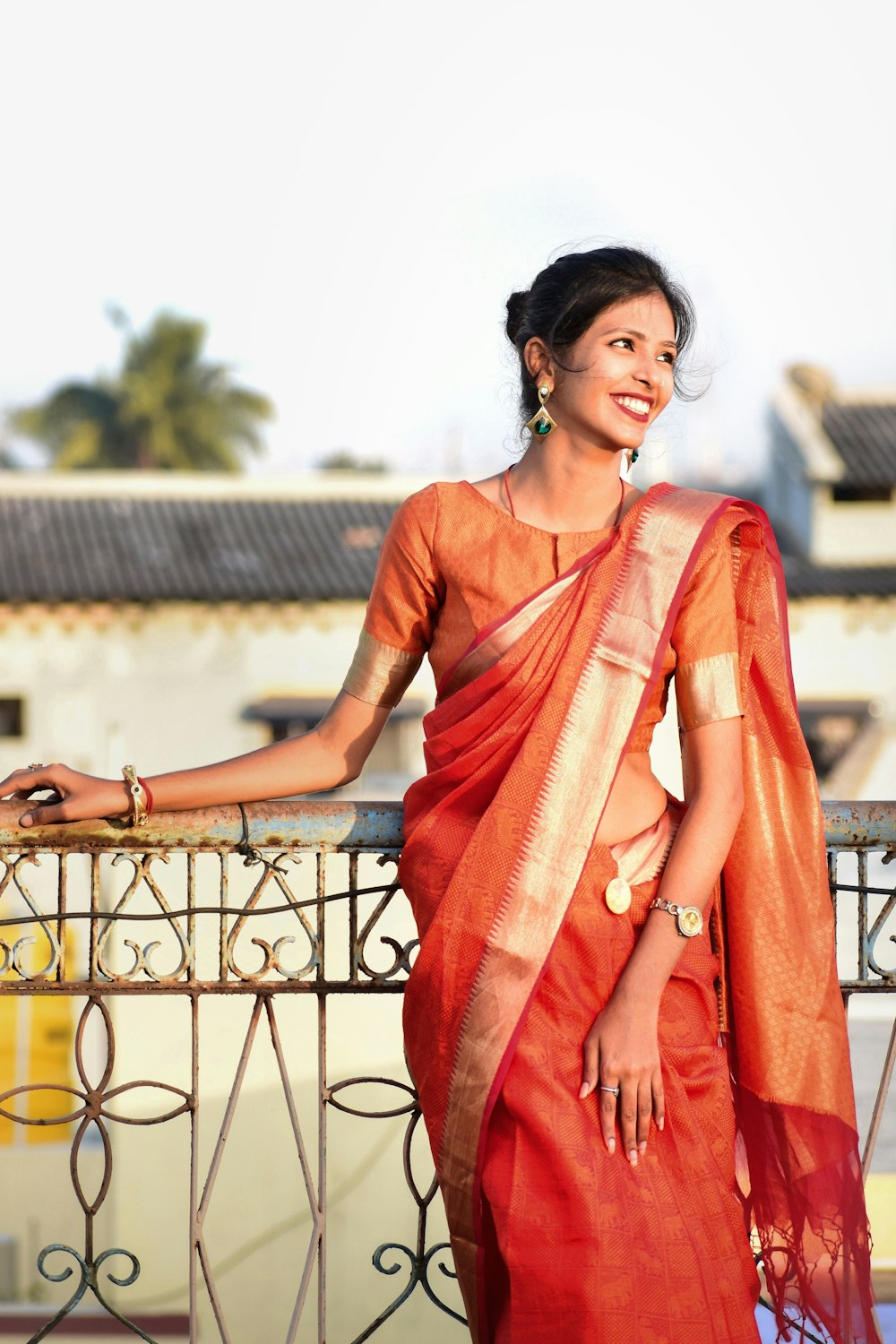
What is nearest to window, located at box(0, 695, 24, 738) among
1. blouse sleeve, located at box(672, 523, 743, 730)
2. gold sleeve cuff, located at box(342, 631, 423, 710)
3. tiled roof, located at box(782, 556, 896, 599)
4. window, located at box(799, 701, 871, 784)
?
tiled roof, located at box(782, 556, 896, 599)

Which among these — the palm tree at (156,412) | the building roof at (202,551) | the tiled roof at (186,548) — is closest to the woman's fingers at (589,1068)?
the building roof at (202,551)

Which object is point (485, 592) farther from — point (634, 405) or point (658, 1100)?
point (658, 1100)

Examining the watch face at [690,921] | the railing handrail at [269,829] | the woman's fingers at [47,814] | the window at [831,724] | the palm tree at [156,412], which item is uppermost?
the palm tree at [156,412]

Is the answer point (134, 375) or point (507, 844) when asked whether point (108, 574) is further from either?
point (507, 844)

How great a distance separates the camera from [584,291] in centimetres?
205

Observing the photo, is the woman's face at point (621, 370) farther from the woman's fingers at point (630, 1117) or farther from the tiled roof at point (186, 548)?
the tiled roof at point (186, 548)

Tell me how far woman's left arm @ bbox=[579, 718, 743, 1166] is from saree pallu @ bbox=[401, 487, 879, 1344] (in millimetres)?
31

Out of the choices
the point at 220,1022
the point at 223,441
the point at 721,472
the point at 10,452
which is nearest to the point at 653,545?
the point at 220,1022

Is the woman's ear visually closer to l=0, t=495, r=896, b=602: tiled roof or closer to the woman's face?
the woman's face

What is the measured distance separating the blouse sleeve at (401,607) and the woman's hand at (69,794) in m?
0.37

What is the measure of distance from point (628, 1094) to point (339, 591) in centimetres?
1797

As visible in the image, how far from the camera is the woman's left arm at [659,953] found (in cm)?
184

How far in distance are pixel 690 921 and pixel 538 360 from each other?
785 millimetres

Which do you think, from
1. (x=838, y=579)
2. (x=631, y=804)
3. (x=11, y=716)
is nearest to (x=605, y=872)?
(x=631, y=804)
